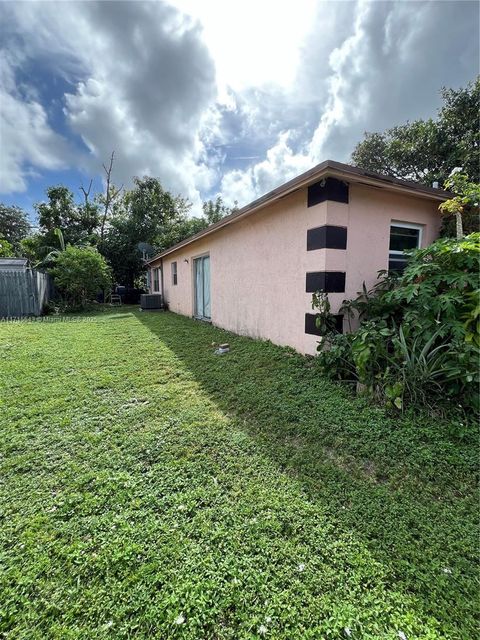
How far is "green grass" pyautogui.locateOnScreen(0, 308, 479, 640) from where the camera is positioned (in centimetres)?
128

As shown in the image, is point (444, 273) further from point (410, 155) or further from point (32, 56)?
point (410, 155)

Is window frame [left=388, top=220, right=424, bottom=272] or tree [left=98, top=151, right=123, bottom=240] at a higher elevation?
tree [left=98, top=151, right=123, bottom=240]

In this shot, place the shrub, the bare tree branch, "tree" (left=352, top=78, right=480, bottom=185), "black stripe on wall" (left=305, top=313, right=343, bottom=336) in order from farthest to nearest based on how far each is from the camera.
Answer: the bare tree branch
"tree" (left=352, top=78, right=480, bottom=185)
"black stripe on wall" (left=305, top=313, right=343, bottom=336)
the shrub

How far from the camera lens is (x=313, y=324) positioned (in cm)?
439

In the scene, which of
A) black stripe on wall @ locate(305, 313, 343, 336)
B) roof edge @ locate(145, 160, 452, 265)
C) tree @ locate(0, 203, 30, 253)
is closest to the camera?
roof edge @ locate(145, 160, 452, 265)

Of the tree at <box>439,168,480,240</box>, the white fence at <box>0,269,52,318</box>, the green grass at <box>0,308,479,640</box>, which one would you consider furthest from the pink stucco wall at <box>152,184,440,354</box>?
the white fence at <box>0,269,52,318</box>

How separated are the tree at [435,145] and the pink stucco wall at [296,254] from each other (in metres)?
10.8

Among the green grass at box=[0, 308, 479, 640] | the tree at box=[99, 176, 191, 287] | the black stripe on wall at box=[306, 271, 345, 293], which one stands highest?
the tree at box=[99, 176, 191, 287]

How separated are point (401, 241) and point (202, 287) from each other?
617 centimetres

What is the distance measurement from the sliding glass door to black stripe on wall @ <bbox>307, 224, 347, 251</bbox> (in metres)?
5.20

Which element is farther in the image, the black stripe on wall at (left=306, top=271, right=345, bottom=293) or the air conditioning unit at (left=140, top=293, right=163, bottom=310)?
the air conditioning unit at (left=140, top=293, right=163, bottom=310)

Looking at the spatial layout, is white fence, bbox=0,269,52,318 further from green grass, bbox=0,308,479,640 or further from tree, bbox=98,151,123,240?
tree, bbox=98,151,123,240

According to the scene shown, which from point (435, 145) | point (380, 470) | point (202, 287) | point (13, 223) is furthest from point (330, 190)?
point (13, 223)

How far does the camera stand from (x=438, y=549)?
1.57m
